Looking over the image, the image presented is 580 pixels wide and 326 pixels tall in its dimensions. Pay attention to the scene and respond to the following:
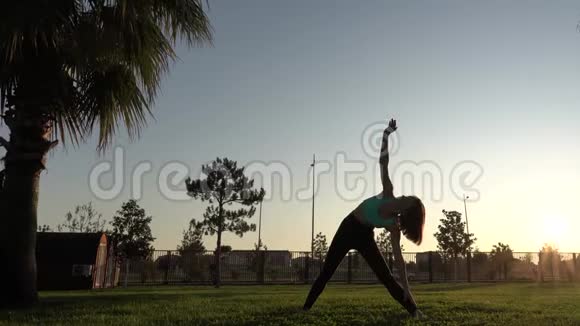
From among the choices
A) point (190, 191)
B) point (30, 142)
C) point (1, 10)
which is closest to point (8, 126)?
point (30, 142)

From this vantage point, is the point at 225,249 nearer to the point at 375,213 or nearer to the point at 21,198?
the point at 21,198

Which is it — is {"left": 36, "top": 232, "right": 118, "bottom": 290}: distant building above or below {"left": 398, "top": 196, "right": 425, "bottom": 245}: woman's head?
below

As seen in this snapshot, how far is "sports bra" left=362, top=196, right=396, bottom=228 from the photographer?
9031 mm

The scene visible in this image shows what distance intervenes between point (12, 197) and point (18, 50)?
9.62ft

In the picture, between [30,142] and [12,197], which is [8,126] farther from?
[12,197]

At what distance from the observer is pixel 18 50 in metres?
9.81

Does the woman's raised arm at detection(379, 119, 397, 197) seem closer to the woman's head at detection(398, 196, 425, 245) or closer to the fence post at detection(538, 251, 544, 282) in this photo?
the woman's head at detection(398, 196, 425, 245)

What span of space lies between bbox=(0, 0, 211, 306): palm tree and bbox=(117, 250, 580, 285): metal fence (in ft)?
67.5

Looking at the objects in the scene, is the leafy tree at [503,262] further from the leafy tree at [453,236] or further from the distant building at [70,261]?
the distant building at [70,261]

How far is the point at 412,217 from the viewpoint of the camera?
898 cm

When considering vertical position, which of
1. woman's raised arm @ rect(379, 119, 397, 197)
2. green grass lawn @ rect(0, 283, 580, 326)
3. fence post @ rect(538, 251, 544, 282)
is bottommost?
green grass lawn @ rect(0, 283, 580, 326)

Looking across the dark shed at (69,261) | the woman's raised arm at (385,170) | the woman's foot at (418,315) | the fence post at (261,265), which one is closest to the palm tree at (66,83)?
the woman's raised arm at (385,170)

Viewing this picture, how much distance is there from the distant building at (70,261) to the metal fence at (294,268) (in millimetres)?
2348

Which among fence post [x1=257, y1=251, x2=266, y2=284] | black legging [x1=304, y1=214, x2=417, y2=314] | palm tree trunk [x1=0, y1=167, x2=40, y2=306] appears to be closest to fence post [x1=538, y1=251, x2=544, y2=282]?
fence post [x1=257, y1=251, x2=266, y2=284]
